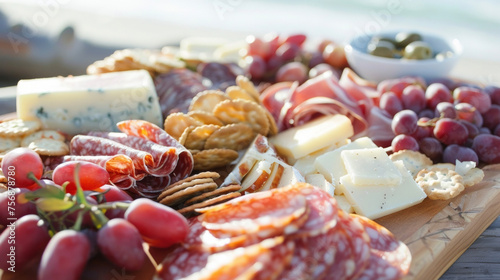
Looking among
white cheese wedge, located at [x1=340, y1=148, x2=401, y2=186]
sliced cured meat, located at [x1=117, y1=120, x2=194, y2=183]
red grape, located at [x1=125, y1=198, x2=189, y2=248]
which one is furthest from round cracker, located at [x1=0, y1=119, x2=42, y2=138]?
white cheese wedge, located at [x1=340, y1=148, x2=401, y2=186]

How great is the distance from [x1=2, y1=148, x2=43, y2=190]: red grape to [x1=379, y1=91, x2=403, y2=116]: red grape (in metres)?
1.30

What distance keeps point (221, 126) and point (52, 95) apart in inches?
25.8

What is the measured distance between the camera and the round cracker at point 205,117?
5.29 feet

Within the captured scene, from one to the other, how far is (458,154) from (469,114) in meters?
0.21

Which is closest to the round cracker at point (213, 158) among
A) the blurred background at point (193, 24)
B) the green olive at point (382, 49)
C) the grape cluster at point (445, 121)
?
the grape cluster at point (445, 121)

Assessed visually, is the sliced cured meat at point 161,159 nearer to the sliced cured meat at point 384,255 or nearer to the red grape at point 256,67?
the sliced cured meat at point 384,255

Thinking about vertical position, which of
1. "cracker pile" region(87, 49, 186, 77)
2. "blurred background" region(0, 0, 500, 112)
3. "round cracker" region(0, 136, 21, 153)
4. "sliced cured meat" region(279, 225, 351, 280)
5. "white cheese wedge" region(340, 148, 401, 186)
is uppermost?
"cracker pile" region(87, 49, 186, 77)

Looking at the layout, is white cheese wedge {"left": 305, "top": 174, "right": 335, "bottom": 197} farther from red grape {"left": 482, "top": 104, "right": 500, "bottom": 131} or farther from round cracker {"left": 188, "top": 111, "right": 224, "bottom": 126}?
red grape {"left": 482, "top": 104, "right": 500, "bottom": 131}

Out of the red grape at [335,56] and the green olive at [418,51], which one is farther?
the red grape at [335,56]

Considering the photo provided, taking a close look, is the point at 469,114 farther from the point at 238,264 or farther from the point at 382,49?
the point at 238,264

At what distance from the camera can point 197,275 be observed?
0.93 meters

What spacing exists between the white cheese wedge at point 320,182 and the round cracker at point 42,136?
2.88ft

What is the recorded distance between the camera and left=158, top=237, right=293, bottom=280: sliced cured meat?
2.84 feet

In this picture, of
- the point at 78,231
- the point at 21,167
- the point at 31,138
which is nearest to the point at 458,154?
the point at 78,231
